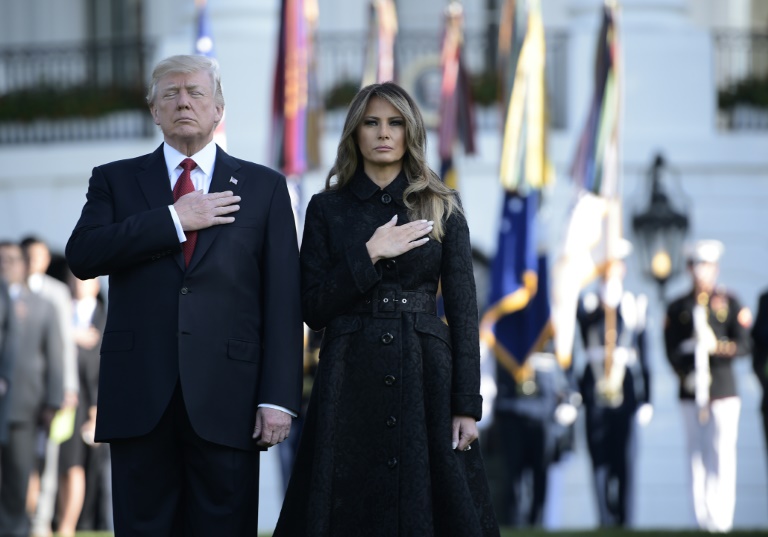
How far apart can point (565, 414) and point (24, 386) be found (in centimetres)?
401

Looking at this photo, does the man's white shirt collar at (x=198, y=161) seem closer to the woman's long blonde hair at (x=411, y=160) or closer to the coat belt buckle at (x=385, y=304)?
the woman's long blonde hair at (x=411, y=160)

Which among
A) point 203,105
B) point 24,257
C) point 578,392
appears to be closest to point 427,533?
point 203,105

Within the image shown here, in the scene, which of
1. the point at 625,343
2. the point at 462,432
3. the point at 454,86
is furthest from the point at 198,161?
the point at 454,86

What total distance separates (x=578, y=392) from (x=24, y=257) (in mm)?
4186

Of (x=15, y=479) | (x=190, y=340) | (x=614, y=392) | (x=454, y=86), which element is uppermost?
(x=454, y=86)

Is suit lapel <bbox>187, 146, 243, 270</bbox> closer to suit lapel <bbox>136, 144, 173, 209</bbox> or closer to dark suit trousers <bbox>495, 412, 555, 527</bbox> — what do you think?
suit lapel <bbox>136, 144, 173, 209</bbox>

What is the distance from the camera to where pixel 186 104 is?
18.2ft

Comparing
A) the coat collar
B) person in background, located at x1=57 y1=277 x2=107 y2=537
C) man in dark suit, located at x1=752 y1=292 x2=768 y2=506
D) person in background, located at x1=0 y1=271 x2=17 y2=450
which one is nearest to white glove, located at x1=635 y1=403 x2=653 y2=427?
man in dark suit, located at x1=752 y1=292 x2=768 y2=506

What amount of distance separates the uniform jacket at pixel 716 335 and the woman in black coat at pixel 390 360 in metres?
6.68

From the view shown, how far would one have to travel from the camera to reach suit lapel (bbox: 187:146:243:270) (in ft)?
18.3

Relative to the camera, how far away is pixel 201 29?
42.4 feet

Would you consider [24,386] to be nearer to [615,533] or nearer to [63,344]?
[63,344]

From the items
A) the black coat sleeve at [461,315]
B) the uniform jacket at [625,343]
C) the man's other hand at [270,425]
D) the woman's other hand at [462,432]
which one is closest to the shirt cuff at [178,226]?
the man's other hand at [270,425]

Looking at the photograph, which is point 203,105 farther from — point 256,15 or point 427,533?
point 256,15
